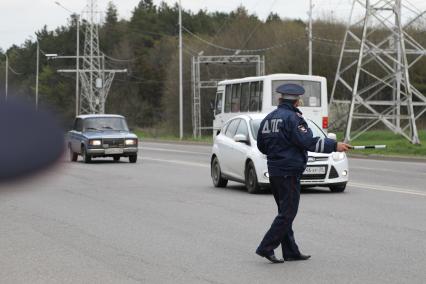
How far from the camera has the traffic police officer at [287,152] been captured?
9352 mm

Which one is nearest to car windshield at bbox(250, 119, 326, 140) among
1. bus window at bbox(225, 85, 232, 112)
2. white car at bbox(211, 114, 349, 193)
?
white car at bbox(211, 114, 349, 193)

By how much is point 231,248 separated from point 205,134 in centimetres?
6450

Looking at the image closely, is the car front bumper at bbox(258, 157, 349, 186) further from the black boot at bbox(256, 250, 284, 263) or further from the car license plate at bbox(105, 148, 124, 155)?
the car license plate at bbox(105, 148, 124, 155)

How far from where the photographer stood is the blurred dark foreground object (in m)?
13.5

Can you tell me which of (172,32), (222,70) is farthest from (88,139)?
(172,32)

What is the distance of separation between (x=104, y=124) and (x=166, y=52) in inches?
3471

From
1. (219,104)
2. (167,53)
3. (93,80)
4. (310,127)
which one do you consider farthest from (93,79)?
(310,127)

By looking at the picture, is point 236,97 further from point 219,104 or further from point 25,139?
point 25,139

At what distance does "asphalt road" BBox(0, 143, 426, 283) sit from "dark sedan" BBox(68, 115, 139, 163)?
939 cm

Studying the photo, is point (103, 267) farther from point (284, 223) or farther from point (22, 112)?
point (22, 112)

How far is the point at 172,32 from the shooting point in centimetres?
13275

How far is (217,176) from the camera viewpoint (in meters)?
20.2

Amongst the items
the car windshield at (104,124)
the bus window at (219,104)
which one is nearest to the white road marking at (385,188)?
the car windshield at (104,124)

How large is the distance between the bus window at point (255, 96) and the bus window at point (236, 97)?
145 centimetres
